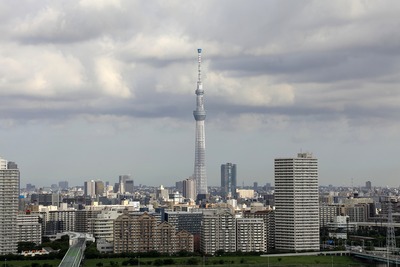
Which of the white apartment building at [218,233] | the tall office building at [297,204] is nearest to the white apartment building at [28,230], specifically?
the white apartment building at [218,233]

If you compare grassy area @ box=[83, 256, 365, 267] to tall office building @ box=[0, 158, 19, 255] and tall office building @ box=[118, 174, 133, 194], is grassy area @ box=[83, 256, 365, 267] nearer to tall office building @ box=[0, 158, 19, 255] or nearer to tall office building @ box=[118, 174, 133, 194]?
tall office building @ box=[0, 158, 19, 255]

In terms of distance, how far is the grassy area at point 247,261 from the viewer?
47.8 m

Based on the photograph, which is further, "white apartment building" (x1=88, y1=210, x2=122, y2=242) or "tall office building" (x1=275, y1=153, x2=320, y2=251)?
"white apartment building" (x1=88, y1=210, x2=122, y2=242)

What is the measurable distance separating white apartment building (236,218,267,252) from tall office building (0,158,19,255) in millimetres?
15638

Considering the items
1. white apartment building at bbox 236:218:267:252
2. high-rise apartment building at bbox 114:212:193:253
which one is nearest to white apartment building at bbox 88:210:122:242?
high-rise apartment building at bbox 114:212:193:253

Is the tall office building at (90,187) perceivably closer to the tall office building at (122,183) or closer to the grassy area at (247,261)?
the tall office building at (122,183)

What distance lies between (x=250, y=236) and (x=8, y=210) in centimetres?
1719

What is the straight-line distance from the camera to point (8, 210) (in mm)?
55969

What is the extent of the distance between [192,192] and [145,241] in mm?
94756

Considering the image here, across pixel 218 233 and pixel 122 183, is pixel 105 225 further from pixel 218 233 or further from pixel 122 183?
pixel 122 183

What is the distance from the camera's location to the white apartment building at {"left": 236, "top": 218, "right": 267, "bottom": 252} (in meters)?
55.8

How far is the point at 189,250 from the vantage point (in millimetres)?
55156

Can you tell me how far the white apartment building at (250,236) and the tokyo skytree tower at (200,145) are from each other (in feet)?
221

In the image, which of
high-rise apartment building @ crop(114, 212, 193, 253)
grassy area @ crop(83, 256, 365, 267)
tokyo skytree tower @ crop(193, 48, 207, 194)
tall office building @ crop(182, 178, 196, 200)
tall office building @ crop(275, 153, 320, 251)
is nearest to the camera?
grassy area @ crop(83, 256, 365, 267)
